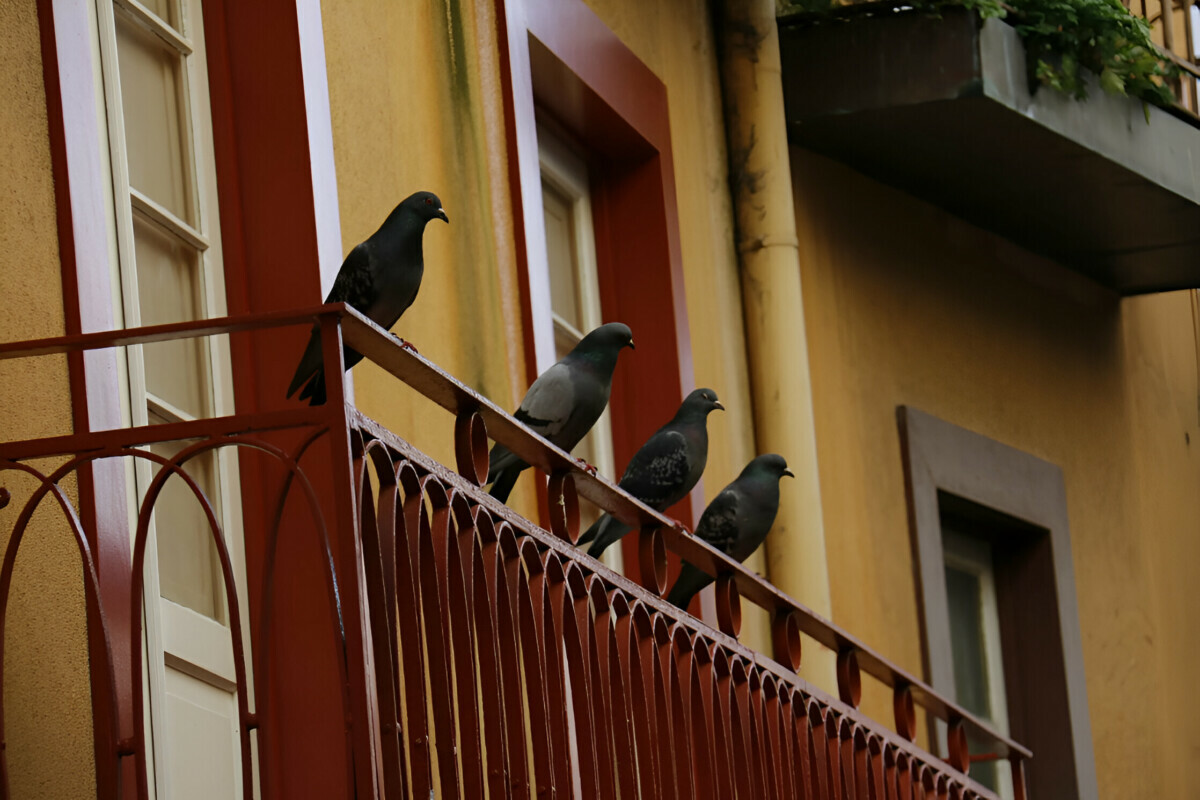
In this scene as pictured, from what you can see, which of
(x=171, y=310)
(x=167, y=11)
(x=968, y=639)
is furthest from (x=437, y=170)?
(x=968, y=639)

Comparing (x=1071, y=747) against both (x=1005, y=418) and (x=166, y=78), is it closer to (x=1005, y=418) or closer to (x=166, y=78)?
(x=1005, y=418)

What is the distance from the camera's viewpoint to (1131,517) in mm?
9508

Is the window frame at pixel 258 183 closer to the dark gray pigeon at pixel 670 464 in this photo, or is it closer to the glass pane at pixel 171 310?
the glass pane at pixel 171 310

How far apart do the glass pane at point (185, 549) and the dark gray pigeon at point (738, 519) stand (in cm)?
193

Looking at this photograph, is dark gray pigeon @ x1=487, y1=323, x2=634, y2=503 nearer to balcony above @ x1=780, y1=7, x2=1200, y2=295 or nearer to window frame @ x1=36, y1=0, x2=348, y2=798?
window frame @ x1=36, y1=0, x2=348, y2=798

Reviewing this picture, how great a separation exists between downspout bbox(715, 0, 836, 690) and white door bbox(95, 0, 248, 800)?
2828 millimetres

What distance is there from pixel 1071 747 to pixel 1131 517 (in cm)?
137

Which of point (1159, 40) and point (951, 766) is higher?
point (1159, 40)

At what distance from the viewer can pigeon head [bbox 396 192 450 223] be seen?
4211 millimetres

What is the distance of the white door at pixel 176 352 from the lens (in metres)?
4.20

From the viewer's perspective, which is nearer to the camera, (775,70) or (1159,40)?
(775,70)

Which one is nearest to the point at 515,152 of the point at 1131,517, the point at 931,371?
the point at 931,371

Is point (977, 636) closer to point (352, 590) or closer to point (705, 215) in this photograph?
point (705, 215)

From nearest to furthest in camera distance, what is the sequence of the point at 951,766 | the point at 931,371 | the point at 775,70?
the point at 951,766 < the point at 775,70 < the point at 931,371
